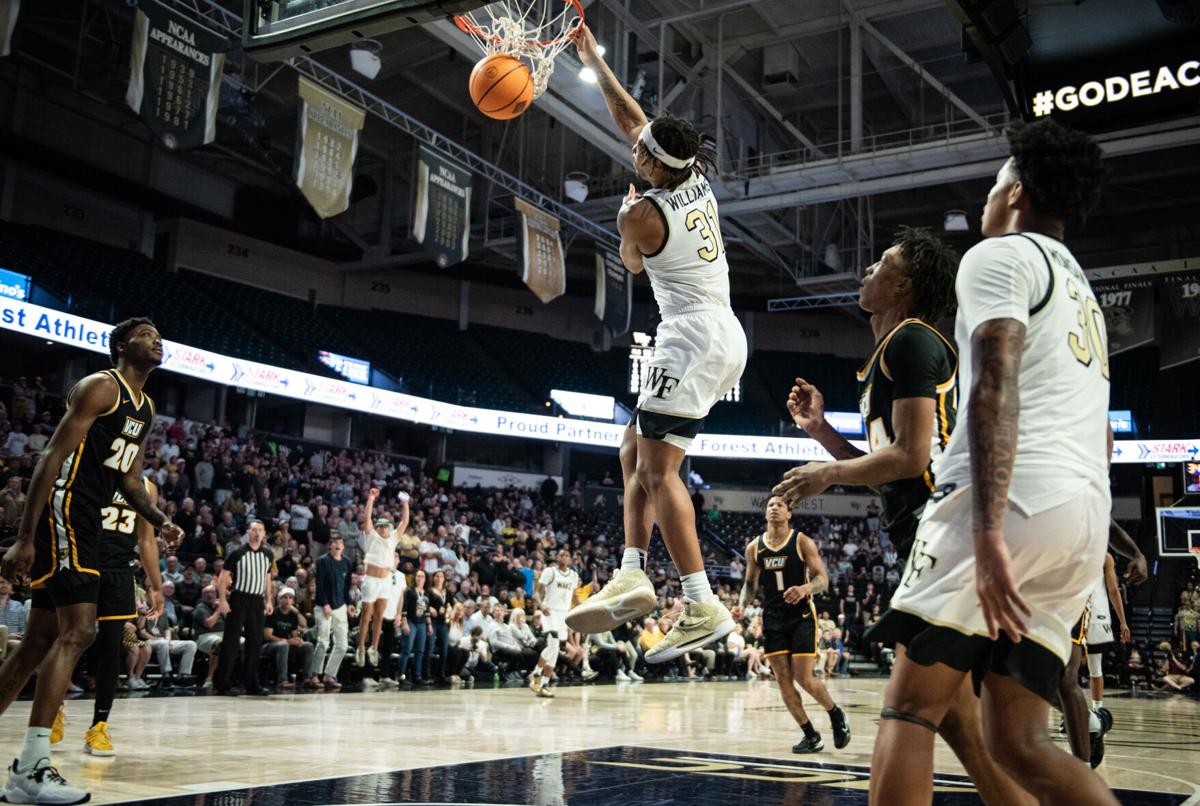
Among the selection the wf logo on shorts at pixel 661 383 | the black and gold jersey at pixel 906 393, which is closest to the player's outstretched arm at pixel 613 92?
the wf logo on shorts at pixel 661 383

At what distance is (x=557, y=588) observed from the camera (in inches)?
553

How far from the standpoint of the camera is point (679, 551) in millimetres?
4047

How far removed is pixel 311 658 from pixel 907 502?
10.2m

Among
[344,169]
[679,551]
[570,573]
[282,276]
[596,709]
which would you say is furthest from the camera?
[282,276]

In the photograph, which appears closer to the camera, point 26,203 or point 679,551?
point 679,551

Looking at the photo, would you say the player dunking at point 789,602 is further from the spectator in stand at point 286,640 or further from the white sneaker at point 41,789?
the spectator in stand at point 286,640

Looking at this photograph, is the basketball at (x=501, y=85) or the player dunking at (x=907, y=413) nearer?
the player dunking at (x=907, y=413)

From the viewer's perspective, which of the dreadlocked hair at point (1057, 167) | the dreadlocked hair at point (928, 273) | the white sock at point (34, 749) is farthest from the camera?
the white sock at point (34, 749)

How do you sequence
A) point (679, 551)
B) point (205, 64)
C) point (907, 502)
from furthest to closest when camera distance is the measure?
point (205, 64), point (679, 551), point (907, 502)

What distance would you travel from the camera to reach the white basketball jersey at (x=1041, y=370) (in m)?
2.46

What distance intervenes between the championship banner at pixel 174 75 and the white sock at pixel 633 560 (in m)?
10.5

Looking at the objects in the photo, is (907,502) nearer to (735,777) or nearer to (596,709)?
(735,777)

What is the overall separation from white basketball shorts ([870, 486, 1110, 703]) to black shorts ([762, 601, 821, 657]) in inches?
230

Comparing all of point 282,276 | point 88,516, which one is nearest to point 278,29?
point 88,516
